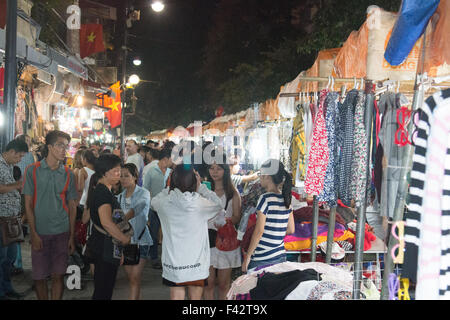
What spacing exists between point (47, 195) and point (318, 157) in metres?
3.18

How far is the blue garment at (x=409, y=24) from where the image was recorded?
2.67 metres

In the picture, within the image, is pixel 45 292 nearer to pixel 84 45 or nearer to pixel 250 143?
pixel 250 143

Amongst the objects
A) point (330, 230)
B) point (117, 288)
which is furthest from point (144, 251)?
point (330, 230)

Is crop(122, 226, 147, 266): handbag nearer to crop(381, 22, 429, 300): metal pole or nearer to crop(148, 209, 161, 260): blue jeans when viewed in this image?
crop(381, 22, 429, 300): metal pole

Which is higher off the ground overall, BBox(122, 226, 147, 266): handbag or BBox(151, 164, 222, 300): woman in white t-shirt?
BBox(151, 164, 222, 300): woman in white t-shirt

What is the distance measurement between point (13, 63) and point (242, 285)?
15.7 ft

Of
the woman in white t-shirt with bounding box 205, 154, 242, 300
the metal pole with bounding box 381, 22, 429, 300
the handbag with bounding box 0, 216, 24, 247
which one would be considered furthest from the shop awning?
the metal pole with bounding box 381, 22, 429, 300

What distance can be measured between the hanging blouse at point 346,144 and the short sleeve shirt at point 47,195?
10.7 feet

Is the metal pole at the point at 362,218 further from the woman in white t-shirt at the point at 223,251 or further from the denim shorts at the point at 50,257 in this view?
the denim shorts at the point at 50,257

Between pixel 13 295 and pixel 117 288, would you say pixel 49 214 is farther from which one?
pixel 117 288

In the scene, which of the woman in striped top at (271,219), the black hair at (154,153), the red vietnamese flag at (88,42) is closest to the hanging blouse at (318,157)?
the woman in striped top at (271,219)

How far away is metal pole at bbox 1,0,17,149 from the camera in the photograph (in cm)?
632

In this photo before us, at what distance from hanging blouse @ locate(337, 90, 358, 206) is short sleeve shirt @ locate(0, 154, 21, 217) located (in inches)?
170

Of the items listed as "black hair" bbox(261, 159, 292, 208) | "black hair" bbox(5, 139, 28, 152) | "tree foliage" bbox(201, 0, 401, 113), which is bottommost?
"black hair" bbox(261, 159, 292, 208)
